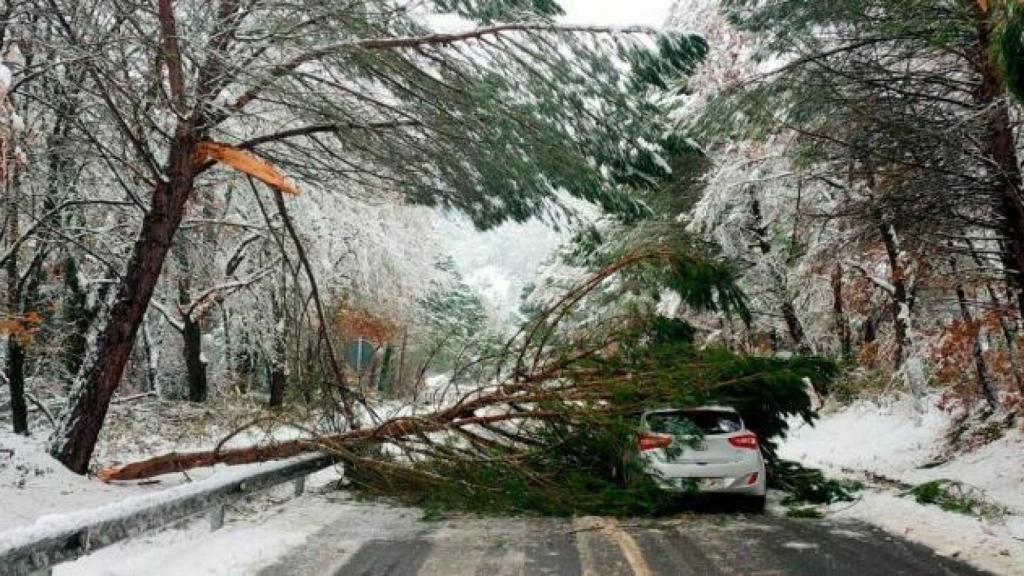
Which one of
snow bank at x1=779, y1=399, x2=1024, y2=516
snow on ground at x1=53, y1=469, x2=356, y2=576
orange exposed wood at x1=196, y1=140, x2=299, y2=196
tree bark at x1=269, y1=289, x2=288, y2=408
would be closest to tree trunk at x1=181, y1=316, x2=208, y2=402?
tree bark at x1=269, y1=289, x2=288, y2=408

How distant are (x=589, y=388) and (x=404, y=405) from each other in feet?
7.99

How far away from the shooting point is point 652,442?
9.75m

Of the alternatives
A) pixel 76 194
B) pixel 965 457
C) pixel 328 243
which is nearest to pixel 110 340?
pixel 76 194

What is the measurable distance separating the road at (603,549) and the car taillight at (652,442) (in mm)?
917

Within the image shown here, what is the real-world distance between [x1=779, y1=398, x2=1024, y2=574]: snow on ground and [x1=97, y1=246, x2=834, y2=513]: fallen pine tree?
2.44 m

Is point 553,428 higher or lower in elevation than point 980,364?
lower

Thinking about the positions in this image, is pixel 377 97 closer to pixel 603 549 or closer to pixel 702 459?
pixel 603 549

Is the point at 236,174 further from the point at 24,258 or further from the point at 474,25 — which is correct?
the point at 474,25

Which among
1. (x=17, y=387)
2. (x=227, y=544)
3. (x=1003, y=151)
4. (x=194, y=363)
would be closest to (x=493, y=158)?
(x=227, y=544)

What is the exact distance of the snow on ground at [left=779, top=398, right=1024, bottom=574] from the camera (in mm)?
7336

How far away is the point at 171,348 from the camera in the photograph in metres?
27.5

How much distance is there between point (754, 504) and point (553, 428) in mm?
2890

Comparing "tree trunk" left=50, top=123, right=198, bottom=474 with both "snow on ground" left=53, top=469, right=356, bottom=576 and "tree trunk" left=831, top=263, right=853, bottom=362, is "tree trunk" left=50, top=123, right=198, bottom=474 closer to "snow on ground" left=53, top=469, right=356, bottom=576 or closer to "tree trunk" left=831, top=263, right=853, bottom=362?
"snow on ground" left=53, top=469, right=356, bottom=576

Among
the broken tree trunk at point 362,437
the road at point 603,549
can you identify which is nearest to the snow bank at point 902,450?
the road at point 603,549
